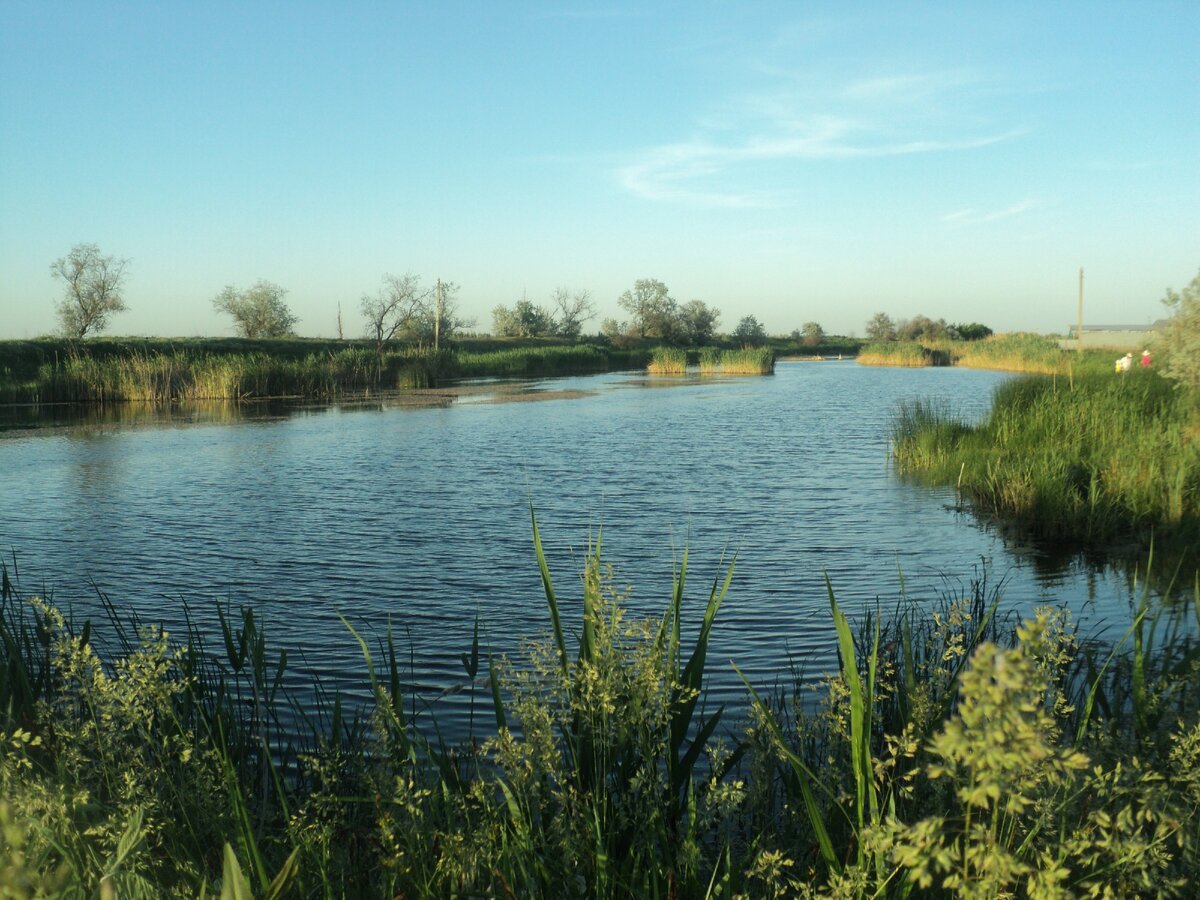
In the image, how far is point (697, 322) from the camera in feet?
316

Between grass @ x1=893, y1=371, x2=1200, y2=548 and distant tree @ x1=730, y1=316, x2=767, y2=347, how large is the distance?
9056 centimetres

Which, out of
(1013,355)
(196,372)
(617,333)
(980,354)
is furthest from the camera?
(617,333)

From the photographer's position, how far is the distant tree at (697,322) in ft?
309

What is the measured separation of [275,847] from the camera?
3.26 meters

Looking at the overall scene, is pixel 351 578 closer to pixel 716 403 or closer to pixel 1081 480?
pixel 1081 480

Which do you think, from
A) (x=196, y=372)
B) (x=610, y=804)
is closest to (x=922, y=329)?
(x=196, y=372)

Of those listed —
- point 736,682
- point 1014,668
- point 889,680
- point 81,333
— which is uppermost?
point 81,333

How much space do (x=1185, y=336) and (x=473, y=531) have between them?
25.9 ft

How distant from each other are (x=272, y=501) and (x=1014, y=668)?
13336mm

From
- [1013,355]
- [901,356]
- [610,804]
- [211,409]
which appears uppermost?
[901,356]

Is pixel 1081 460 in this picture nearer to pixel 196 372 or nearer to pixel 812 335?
pixel 196 372

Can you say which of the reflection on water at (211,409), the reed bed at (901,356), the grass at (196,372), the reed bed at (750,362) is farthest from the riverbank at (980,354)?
the grass at (196,372)

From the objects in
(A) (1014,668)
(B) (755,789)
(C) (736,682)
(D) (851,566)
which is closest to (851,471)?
(D) (851,566)

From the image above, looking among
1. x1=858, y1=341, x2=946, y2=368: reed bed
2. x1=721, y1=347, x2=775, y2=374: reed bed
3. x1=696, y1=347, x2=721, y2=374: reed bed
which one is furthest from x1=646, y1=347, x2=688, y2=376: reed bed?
x1=858, y1=341, x2=946, y2=368: reed bed
